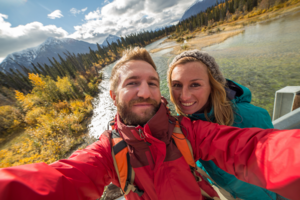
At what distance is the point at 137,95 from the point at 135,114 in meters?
0.31

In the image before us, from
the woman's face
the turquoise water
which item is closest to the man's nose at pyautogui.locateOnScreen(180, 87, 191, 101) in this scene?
the woman's face

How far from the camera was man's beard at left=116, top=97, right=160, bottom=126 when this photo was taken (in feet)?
5.28

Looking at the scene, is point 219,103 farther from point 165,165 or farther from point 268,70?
point 268,70

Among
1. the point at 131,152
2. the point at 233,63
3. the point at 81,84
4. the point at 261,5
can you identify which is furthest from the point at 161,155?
the point at 261,5

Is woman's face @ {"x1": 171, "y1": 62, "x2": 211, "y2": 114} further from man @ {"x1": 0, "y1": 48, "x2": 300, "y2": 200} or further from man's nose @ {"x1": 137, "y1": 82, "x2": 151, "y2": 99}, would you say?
man's nose @ {"x1": 137, "y1": 82, "x2": 151, "y2": 99}

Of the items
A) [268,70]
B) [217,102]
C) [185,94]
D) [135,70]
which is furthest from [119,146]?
[268,70]

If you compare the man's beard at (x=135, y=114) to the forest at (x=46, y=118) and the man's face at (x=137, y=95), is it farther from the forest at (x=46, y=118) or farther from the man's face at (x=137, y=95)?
the forest at (x=46, y=118)

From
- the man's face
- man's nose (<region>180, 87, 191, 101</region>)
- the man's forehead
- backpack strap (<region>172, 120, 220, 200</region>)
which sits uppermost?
the man's forehead

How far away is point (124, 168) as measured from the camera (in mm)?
1387

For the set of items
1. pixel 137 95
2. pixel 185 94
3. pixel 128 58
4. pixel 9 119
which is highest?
pixel 128 58

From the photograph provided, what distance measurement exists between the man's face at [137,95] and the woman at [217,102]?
1.82 feet

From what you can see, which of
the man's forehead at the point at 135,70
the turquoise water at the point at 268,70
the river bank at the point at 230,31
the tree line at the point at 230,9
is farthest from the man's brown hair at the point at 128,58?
the tree line at the point at 230,9

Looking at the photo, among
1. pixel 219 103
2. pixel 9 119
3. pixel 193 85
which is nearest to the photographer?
pixel 219 103

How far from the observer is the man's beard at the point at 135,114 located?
5.28 ft
